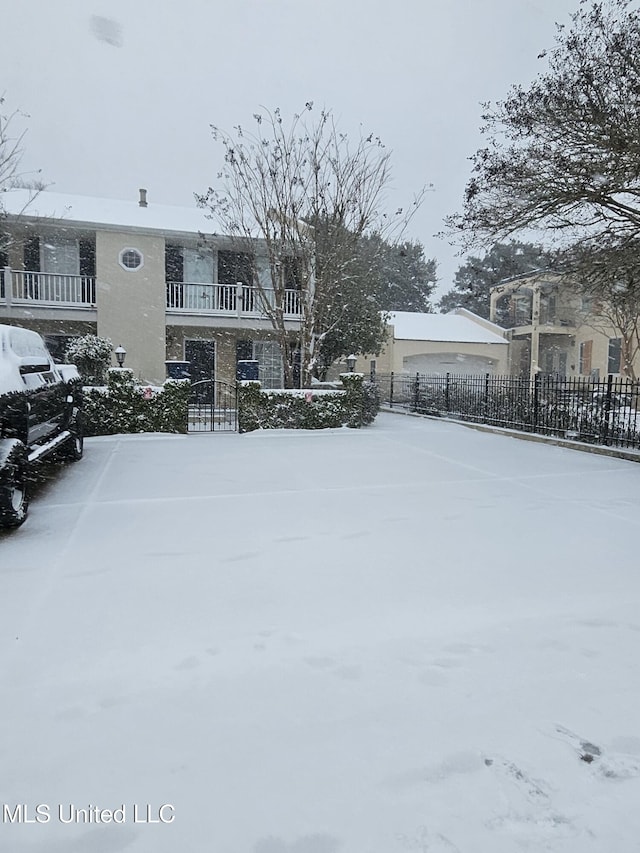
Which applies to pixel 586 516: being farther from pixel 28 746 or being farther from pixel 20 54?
pixel 20 54

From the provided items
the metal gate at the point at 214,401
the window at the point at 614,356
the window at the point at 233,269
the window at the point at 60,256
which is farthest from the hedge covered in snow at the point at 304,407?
the window at the point at 614,356

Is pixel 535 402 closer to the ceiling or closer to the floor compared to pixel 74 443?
closer to the ceiling

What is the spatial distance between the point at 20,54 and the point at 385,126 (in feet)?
35.5

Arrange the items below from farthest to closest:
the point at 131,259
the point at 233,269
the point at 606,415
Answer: the point at 233,269 < the point at 131,259 < the point at 606,415

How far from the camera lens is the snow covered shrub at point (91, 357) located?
46.0ft

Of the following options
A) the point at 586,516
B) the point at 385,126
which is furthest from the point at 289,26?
the point at 586,516

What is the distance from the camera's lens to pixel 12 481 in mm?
4770

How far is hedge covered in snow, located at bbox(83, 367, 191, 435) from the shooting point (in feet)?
37.5

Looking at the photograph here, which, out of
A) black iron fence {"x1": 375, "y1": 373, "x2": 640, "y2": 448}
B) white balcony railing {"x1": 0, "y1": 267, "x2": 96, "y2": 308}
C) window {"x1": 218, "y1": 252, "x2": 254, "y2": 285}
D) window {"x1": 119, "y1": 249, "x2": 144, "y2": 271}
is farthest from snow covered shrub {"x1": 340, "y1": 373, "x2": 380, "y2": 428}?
white balcony railing {"x1": 0, "y1": 267, "x2": 96, "y2": 308}

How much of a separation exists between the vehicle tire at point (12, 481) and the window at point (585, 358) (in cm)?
2861

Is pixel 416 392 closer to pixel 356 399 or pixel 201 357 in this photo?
pixel 356 399

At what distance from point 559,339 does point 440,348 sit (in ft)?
22.4

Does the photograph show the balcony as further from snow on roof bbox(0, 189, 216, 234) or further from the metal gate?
the metal gate

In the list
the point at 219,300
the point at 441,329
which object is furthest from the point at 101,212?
the point at 441,329
